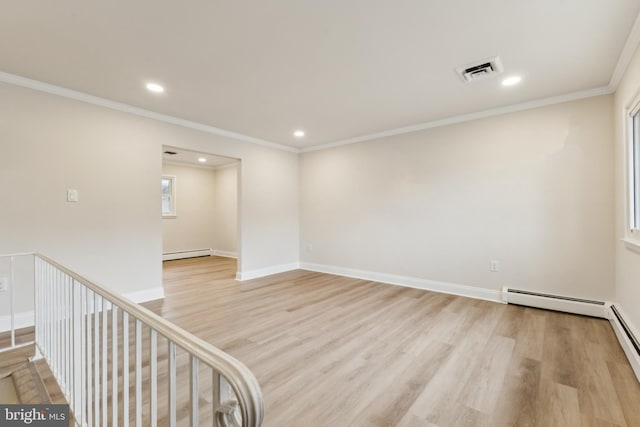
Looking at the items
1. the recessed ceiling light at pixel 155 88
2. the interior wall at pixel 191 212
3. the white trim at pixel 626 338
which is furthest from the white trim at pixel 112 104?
the white trim at pixel 626 338

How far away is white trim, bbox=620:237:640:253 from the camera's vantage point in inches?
82.8

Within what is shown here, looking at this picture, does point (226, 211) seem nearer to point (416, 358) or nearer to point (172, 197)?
point (172, 197)

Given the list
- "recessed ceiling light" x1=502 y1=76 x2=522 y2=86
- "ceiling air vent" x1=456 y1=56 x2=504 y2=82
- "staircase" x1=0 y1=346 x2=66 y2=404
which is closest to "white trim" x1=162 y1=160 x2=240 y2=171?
"staircase" x1=0 y1=346 x2=66 y2=404

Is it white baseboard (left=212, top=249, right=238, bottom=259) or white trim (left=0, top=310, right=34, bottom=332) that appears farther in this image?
white baseboard (left=212, top=249, right=238, bottom=259)

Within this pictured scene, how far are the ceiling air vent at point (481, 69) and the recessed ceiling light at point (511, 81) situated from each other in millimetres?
247

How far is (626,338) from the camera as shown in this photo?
2.23 meters

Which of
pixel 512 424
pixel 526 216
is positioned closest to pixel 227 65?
pixel 512 424

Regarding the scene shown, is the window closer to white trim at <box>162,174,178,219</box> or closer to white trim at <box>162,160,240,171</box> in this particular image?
white trim at <box>162,174,178,219</box>

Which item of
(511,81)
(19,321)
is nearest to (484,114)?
(511,81)

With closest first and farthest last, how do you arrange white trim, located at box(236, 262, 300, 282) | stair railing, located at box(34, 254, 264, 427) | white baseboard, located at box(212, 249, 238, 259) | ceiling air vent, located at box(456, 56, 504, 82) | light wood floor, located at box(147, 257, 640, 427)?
stair railing, located at box(34, 254, 264, 427)
light wood floor, located at box(147, 257, 640, 427)
ceiling air vent, located at box(456, 56, 504, 82)
white trim, located at box(236, 262, 300, 282)
white baseboard, located at box(212, 249, 238, 259)

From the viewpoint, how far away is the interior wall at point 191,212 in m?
6.74

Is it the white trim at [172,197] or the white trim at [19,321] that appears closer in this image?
the white trim at [19,321]

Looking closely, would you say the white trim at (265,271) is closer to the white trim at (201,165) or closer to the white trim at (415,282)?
the white trim at (415,282)

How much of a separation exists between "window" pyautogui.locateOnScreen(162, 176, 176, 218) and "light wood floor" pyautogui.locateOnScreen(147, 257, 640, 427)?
141 inches
